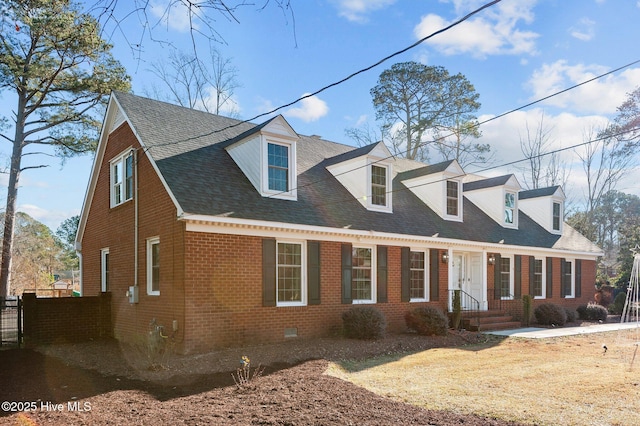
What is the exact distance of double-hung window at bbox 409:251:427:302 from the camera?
1515 centimetres

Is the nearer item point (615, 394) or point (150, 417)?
point (150, 417)

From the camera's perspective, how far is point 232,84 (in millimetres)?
28422

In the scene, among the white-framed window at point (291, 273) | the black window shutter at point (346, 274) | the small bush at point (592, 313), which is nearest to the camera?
the white-framed window at point (291, 273)

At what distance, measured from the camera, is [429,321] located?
13.4 m

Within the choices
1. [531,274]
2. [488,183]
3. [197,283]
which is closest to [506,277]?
[531,274]

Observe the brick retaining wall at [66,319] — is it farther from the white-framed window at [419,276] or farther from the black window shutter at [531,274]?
the black window shutter at [531,274]

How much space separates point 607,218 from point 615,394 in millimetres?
51871

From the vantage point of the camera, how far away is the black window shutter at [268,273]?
1159cm

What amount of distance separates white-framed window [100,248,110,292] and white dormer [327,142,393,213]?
771 centimetres

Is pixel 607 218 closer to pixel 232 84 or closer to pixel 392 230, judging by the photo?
pixel 232 84

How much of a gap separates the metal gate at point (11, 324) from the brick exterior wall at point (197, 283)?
7.71ft

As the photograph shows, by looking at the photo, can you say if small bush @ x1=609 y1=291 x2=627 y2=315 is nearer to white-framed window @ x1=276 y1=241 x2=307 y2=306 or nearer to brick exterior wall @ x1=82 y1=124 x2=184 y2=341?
white-framed window @ x1=276 y1=241 x2=307 y2=306

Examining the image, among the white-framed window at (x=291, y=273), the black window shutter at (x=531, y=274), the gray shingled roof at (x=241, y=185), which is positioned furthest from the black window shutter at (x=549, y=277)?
the white-framed window at (x=291, y=273)

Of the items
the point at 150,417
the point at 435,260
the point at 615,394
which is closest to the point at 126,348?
the point at 150,417
